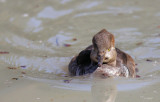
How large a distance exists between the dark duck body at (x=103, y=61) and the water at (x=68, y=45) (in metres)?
0.24

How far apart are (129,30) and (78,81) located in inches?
162

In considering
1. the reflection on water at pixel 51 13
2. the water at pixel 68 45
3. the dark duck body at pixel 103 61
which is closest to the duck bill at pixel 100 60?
the dark duck body at pixel 103 61

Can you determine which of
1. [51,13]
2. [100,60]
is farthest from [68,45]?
[100,60]

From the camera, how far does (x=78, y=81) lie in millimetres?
7625

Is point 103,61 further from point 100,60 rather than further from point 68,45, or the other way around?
point 68,45

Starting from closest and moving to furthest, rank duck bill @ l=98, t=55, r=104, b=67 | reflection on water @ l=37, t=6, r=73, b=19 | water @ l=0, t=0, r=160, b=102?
water @ l=0, t=0, r=160, b=102 < duck bill @ l=98, t=55, r=104, b=67 < reflection on water @ l=37, t=6, r=73, b=19

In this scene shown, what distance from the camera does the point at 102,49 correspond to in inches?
291

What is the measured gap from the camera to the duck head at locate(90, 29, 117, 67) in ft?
24.3

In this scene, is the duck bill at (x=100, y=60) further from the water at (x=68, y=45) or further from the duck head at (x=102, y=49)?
the water at (x=68, y=45)

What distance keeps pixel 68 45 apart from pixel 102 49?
9.97 ft

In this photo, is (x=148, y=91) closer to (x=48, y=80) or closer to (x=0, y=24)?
(x=48, y=80)

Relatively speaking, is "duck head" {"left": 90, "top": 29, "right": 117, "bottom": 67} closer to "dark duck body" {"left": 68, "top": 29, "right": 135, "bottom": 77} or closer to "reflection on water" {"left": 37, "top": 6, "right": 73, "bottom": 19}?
"dark duck body" {"left": 68, "top": 29, "right": 135, "bottom": 77}

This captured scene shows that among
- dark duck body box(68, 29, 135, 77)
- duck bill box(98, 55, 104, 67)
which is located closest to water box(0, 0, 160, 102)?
dark duck body box(68, 29, 135, 77)

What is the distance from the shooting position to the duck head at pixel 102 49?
7410 millimetres
